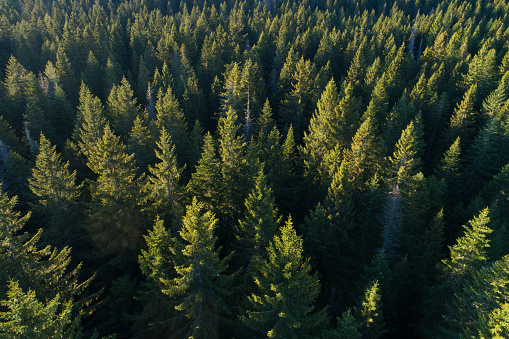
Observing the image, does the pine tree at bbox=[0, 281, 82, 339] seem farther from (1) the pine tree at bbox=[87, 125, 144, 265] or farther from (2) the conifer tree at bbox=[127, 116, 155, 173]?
(2) the conifer tree at bbox=[127, 116, 155, 173]

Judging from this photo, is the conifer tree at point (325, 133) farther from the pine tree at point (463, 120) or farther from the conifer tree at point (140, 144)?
the pine tree at point (463, 120)

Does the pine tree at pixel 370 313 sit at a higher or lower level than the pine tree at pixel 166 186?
lower

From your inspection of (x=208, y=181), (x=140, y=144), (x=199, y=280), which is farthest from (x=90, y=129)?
(x=199, y=280)

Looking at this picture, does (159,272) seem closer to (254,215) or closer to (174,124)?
(254,215)

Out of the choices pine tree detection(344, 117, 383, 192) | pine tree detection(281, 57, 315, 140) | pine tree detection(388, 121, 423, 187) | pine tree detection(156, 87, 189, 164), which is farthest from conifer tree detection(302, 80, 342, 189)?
pine tree detection(156, 87, 189, 164)

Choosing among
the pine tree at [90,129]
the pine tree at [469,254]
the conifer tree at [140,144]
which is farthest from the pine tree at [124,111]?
the pine tree at [469,254]

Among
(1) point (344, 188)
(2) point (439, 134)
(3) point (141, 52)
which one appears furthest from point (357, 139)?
(3) point (141, 52)
